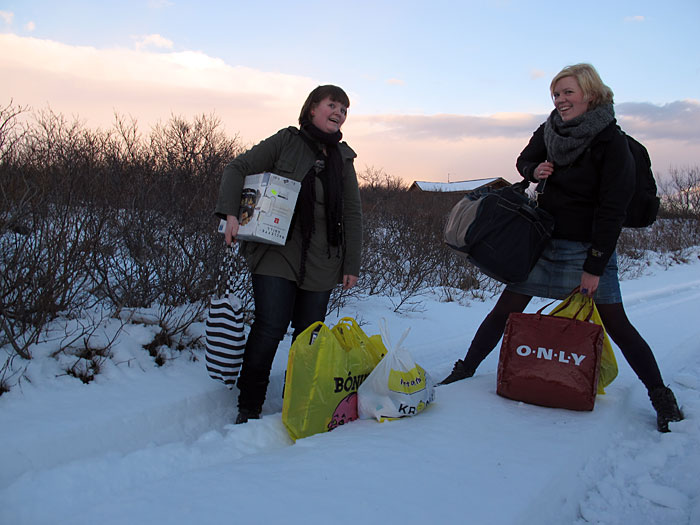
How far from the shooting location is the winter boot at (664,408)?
242 cm

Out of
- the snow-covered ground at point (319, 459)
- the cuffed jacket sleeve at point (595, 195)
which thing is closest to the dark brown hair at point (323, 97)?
the cuffed jacket sleeve at point (595, 195)

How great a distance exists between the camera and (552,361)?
2482mm

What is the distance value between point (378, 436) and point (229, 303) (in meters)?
1.01

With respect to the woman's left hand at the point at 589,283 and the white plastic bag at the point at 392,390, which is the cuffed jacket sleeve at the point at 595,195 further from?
the white plastic bag at the point at 392,390

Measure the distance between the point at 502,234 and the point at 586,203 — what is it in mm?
466

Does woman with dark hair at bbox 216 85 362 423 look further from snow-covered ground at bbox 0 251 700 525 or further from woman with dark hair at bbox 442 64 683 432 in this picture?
woman with dark hair at bbox 442 64 683 432

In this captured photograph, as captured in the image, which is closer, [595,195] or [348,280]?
[595,195]

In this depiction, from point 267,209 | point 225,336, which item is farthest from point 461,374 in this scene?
point 267,209

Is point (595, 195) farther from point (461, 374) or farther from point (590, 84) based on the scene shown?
point (461, 374)

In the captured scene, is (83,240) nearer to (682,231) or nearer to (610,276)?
(610,276)

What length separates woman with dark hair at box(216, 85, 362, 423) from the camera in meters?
2.52

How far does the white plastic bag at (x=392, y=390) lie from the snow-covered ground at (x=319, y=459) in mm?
66

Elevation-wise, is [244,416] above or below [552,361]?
below

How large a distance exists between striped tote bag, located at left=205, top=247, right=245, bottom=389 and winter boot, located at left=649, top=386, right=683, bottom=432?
216 cm
